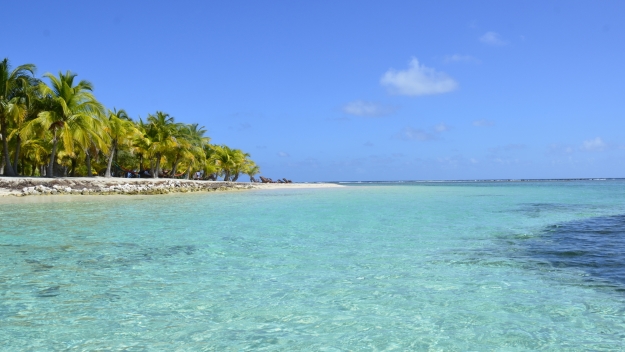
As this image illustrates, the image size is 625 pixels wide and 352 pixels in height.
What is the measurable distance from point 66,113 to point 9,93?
11.0 ft

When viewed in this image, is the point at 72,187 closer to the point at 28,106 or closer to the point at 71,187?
the point at 71,187

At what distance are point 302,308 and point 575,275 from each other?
12.1ft

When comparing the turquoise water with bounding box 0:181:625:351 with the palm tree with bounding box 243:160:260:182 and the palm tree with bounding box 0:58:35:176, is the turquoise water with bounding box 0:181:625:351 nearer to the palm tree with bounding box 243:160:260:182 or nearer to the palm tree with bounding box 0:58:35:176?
the palm tree with bounding box 0:58:35:176

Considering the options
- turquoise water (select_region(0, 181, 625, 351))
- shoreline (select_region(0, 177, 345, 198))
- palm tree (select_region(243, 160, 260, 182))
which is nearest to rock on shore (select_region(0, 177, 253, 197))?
shoreline (select_region(0, 177, 345, 198))

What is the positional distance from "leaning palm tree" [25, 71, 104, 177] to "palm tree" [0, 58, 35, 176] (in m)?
1.08

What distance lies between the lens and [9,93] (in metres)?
27.2

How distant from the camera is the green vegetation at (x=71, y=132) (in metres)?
26.9

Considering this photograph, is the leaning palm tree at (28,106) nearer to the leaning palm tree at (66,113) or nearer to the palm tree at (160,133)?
the leaning palm tree at (66,113)

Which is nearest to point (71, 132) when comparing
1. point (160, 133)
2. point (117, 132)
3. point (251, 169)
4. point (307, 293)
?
point (117, 132)

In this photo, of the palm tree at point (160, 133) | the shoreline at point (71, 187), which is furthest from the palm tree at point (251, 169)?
the shoreline at point (71, 187)

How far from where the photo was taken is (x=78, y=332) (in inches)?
146

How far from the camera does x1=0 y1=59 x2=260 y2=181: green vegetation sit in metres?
26.9

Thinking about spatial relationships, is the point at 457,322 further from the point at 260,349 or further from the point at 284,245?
the point at 284,245

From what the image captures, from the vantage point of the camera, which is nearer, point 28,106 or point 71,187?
point 71,187
